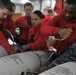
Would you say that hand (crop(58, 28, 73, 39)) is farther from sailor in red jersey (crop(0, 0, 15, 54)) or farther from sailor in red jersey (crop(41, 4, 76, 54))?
sailor in red jersey (crop(0, 0, 15, 54))

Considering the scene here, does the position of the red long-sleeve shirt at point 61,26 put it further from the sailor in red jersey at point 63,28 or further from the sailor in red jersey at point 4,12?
the sailor in red jersey at point 4,12

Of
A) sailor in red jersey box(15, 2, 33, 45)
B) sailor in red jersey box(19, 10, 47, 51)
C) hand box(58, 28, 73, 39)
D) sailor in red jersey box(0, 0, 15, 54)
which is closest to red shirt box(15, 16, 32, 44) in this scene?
sailor in red jersey box(15, 2, 33, 45)

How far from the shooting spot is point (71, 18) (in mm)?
1658

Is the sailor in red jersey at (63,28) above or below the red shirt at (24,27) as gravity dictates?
above

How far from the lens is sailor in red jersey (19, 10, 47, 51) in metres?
2.05

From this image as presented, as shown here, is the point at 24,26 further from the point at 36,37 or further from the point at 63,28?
the point at 63,28

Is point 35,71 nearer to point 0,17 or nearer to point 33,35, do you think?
point 0,17

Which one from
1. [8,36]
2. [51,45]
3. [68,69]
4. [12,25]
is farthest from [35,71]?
[12,25]

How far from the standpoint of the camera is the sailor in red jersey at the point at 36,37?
2.05 m

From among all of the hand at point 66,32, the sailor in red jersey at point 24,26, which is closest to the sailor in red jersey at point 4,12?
the hand at point 66,32

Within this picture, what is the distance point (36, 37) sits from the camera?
215 cm

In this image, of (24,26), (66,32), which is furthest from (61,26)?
(24,26)

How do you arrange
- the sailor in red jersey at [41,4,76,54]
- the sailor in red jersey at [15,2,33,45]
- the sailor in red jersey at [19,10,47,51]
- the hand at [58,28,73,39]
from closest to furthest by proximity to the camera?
the hand at [58,28,73,39]
the sailor in red jersey at [41,4,76,54]
the sailor in red jersey at [19,10,47,51]
the sailor in red jersey at [15,2,33,45]

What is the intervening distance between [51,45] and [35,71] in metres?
0.26
